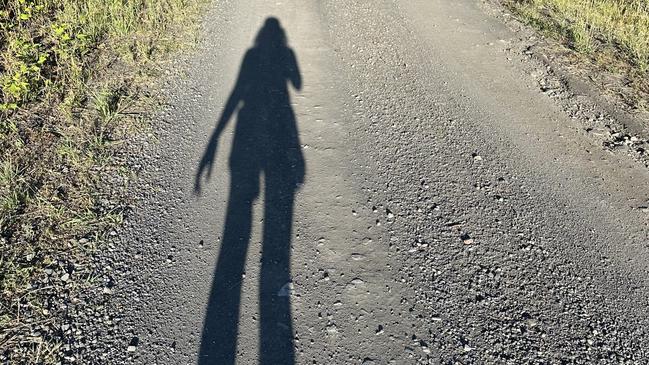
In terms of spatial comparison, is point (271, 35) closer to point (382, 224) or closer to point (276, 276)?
point (382, 224)

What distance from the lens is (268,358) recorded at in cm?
342

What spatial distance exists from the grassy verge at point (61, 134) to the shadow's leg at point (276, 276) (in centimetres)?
129

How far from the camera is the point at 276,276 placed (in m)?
3.97

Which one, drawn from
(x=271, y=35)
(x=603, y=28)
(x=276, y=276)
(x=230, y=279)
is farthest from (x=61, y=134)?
(x=603, y=28)

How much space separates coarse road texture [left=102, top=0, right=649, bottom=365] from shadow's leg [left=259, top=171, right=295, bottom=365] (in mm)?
14

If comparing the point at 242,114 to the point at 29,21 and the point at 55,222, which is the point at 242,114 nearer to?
the point at 55,222

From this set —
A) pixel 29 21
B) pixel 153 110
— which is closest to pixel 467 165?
pixel 153 110

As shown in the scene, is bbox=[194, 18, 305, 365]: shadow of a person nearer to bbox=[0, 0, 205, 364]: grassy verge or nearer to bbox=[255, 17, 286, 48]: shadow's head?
bbox=[255, 17, 286, 48]: shadow's head

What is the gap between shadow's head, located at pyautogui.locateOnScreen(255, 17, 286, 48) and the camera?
7.33 meters

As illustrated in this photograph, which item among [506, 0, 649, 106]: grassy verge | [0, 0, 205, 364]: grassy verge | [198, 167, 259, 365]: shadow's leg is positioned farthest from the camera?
[506, 0, 649, 106]: grassy verge

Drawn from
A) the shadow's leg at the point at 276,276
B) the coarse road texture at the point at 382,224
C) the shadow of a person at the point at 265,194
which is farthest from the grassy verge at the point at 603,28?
the shadow's leg at the point at 276,276

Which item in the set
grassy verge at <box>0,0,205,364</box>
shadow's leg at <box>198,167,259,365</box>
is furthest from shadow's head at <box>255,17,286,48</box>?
shadow's leg at <box>198,167,259,365</box>

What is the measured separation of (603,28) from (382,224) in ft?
17.0

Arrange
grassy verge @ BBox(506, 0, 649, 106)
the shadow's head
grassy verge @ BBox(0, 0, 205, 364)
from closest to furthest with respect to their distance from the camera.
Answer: grassy verge @ BBox(0, 0, 205, 364) < grassy verge @ BBox(506, 0, 649, 106) < the shadow's head
